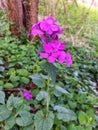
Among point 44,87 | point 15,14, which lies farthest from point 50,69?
point 15,14

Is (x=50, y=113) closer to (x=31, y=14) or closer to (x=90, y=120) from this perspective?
(x=90, y=120)

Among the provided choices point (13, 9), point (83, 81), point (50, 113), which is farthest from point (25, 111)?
point (13, 9)

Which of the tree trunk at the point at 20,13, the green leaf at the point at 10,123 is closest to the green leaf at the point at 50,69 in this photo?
the green leaf at the point at 10,123

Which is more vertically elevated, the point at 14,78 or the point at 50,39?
the point at 50,39

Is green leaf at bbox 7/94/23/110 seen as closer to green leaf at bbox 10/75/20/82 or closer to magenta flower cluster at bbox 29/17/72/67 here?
magenta flower cluster at bbox 29/17/72/67

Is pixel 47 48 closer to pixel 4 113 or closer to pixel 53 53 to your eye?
pixel 53 53

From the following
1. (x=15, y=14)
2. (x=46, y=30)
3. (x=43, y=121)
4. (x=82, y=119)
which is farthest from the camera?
(x=15, y=14)

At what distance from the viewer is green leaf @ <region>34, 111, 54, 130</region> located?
1737 mm

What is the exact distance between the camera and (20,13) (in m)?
3.63

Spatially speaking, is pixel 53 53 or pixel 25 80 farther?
pixel 25 80

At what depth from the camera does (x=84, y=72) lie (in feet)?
10.7

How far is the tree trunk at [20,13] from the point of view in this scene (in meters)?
3.56

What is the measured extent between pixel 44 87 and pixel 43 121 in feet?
1.83

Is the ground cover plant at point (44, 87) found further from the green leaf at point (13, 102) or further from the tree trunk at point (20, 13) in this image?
the tree trunk at point (20, 13)
